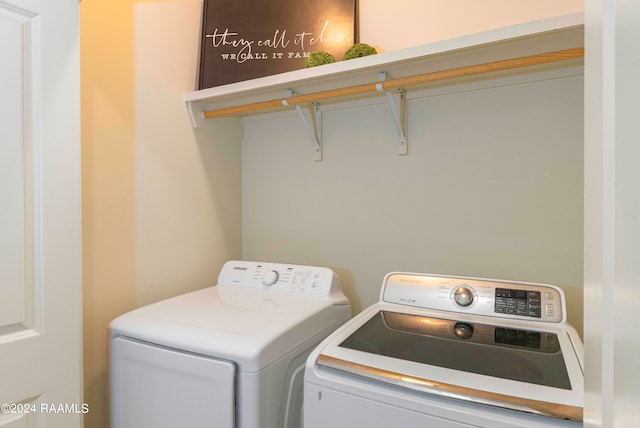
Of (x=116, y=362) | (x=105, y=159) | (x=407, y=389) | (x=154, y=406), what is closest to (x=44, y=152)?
(x=105, y=159)

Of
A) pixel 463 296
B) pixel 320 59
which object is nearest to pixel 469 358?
pixel 463 296

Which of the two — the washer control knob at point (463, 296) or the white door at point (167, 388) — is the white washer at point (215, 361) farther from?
the washer control knob at point (463, 296)

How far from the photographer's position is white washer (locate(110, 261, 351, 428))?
1073 millimetres

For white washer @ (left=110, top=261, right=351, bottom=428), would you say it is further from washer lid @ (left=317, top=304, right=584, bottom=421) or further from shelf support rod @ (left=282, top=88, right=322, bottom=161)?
shelf support rod @ (left=282, top=88, right=322, bottom=161)

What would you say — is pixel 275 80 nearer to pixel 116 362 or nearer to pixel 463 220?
pixel 463 220

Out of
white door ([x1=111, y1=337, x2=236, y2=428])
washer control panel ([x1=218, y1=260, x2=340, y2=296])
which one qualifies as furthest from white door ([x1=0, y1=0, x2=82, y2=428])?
washer control panel ([x1=218, y1=260, x2=340, y2=296])

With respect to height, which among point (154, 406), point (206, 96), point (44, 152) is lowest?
point (154, 406)

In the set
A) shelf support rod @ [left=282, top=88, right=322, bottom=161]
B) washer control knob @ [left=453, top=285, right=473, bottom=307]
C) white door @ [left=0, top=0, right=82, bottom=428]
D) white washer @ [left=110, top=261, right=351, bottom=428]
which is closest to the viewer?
white door @ [left=0, top=0, right=82, bottom=428]

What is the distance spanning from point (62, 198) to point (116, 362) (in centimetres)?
64

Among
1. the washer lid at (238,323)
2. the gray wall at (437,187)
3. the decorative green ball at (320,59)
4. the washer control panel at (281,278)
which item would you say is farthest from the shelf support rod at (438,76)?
the washer lid at (238,323)

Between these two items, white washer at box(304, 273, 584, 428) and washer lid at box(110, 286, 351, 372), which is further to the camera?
washer lid at box(110, 286, 351, 372)

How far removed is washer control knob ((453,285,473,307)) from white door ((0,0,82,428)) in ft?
4.39

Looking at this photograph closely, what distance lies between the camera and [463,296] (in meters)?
1.36

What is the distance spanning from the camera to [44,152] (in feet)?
3.40
